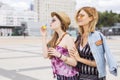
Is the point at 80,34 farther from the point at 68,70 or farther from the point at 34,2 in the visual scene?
the point at 34,2

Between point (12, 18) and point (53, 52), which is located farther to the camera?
point (12, 18)

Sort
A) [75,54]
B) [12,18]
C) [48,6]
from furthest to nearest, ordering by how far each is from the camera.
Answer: [48,6], [12,18], [75,54]

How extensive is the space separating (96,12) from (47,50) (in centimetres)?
59

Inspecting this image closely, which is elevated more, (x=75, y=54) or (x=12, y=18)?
(x=75, y=54)

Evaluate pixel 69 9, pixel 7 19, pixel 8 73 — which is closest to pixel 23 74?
pixel 8 73

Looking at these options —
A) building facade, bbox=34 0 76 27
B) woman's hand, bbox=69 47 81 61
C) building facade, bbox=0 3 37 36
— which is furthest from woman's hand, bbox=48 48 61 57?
building facade, bbox=34 0 76 27

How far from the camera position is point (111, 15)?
84.8 m

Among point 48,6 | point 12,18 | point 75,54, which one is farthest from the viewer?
point 48,6

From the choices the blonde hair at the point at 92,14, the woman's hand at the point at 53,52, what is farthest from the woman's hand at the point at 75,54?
the blonde hair at the point at 92,14

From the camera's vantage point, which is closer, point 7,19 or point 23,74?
point 23,74

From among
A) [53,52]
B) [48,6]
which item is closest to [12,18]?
[48,6]

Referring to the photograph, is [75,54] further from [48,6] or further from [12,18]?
[48,6]

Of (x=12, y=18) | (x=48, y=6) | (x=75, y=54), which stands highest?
(x=75, y=54)

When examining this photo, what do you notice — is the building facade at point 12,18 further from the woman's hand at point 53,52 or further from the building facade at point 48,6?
the woman's hand at point 53,52
